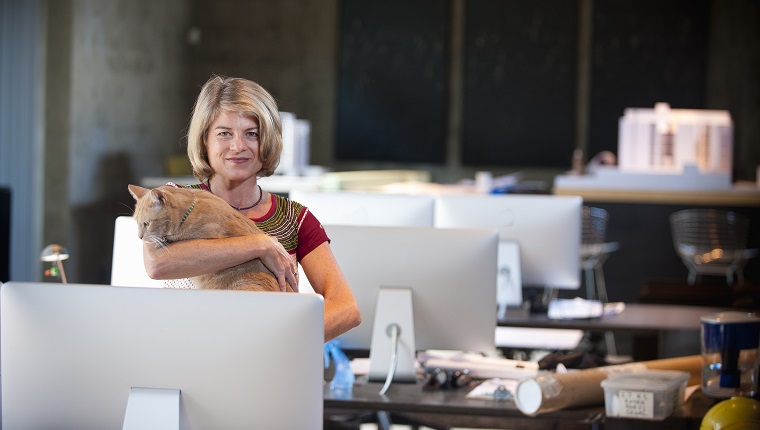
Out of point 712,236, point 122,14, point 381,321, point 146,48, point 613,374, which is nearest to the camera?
point 613,374

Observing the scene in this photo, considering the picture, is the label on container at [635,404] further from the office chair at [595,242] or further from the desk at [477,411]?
the office chair at [595,242]

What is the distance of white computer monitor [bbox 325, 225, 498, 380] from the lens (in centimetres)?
284

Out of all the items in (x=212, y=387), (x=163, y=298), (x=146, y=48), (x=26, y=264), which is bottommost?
(x=26, y=264)

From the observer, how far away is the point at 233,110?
2172mm

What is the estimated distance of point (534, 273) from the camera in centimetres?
382

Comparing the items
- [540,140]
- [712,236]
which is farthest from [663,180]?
[540,140]

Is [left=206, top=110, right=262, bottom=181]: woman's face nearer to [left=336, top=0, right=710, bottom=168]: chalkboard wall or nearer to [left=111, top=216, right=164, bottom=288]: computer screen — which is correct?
[left=111, top=216, right=164, bottom=288]: computer screen

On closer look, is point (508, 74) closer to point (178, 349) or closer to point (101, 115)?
point (101, 115)

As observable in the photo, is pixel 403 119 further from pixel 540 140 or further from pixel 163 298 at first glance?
pixel 163 298

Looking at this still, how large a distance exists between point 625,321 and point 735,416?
1.72 m

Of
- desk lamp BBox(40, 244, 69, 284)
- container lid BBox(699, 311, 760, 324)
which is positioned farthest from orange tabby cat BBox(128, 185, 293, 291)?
container lid BBox(699, 311, 760, 324)

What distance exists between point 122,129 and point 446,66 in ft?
11.3

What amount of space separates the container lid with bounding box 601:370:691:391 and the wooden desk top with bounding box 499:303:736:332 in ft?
3.53

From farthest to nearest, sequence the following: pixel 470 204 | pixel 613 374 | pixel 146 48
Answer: pixel 146 48
pixel 470 204
pixel 613 374
